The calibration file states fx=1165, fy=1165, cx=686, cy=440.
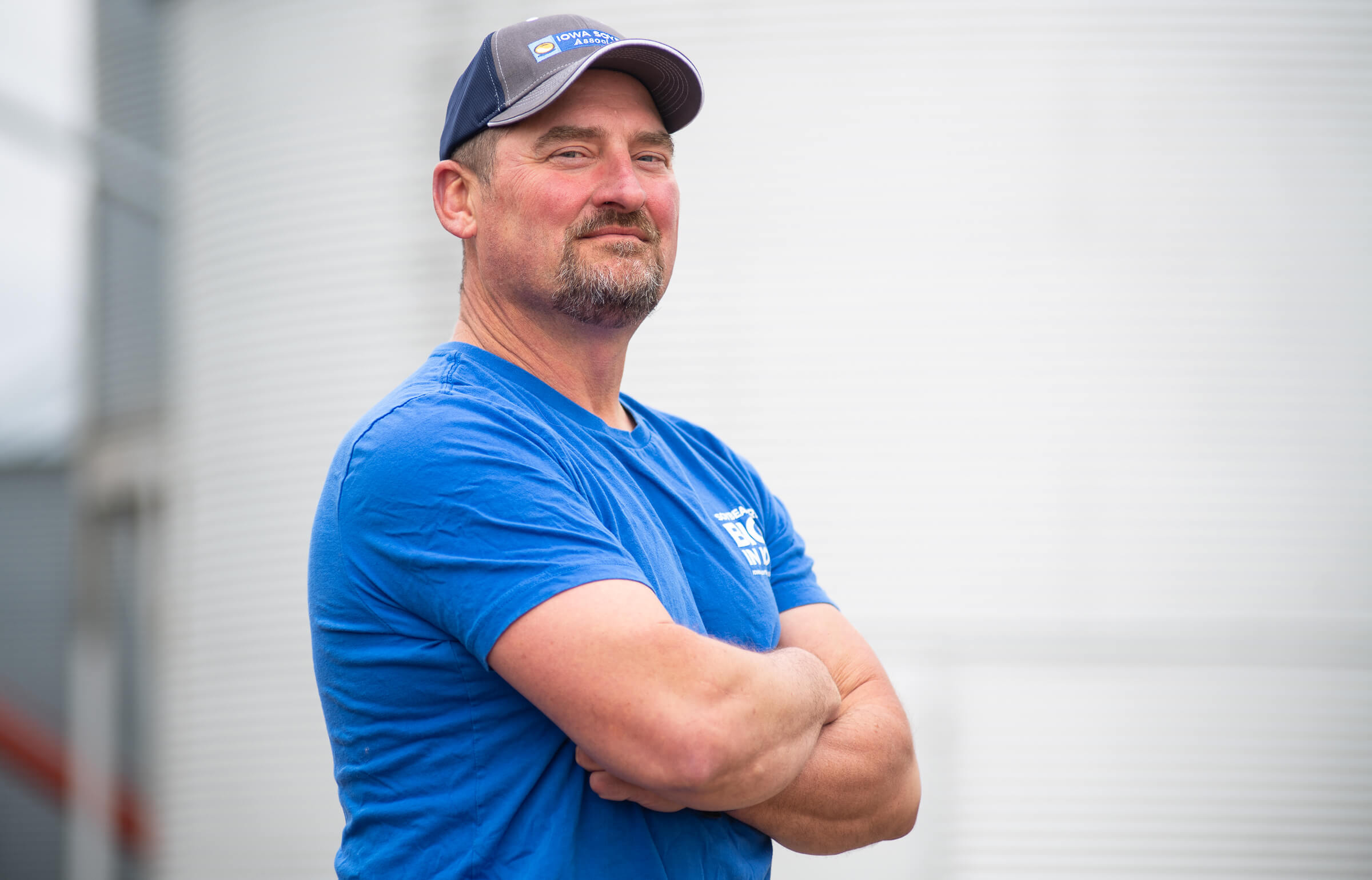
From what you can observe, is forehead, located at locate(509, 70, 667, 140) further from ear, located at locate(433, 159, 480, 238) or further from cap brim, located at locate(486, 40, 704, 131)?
ear, located at locate(433, 159, 480, 238)

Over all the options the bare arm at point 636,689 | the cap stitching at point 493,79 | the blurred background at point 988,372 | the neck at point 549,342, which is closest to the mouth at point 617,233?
the neck at point 549,342

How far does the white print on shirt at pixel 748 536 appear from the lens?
6.66ft

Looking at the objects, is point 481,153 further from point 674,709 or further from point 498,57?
point 674,709

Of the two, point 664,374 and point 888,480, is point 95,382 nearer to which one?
point 664,374

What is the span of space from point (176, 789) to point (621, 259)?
576 centimetres

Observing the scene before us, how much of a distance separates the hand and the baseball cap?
1037 mm

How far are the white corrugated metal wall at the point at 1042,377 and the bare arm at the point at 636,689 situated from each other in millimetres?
3971

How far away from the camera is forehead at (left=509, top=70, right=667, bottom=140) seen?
1962 mm

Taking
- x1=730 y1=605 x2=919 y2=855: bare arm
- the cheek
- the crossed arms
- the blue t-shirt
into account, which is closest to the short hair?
the cheek

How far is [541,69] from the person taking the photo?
1.94m

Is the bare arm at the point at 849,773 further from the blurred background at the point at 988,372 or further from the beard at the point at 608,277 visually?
the blurred background at the point at 988,372

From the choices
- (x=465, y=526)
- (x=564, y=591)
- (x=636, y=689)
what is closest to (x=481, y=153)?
(x=465, y=526)

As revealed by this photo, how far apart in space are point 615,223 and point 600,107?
8.3 inches

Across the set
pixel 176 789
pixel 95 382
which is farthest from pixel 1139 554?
pixel 95 382
